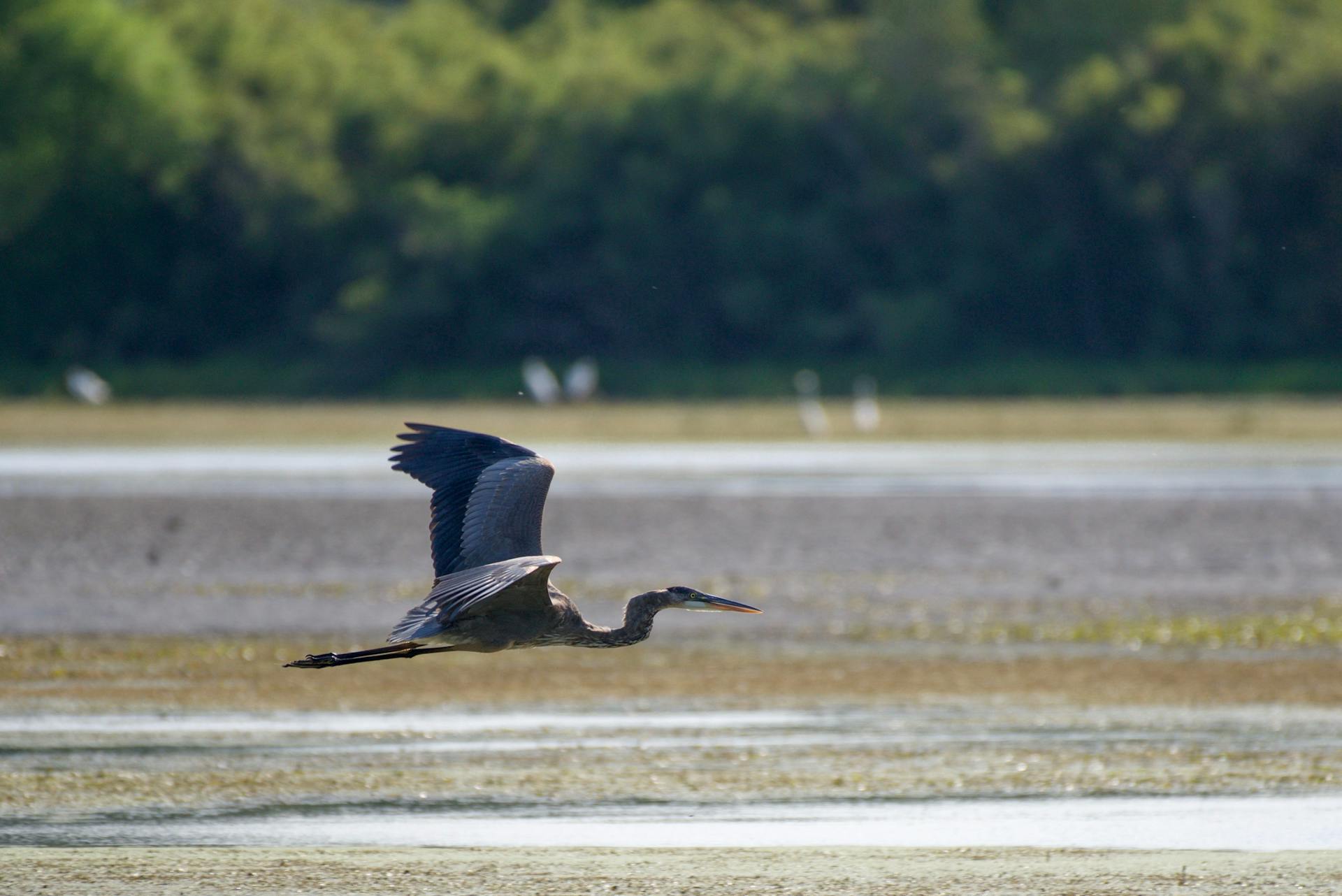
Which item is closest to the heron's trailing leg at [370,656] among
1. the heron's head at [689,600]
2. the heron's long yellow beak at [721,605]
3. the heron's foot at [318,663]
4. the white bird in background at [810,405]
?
the heron's foot at [318,663]

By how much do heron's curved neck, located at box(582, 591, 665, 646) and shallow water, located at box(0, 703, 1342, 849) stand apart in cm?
82

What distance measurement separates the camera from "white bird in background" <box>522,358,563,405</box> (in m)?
43.2

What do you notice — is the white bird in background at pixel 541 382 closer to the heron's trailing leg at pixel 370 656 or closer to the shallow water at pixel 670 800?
the shallow water at pixel 670 800

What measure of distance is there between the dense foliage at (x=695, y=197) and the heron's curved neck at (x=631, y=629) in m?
41.6

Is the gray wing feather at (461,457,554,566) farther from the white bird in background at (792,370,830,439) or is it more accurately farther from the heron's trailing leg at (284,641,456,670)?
the white bird in background at (792,370,830,439)

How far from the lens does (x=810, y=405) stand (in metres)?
36.6

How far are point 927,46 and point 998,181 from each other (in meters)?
4.80

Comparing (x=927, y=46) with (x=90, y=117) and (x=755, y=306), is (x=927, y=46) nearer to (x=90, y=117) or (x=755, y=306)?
(x=755, y=306)

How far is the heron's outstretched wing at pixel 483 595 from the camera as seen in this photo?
707cm

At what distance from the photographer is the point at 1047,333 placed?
2014 inches

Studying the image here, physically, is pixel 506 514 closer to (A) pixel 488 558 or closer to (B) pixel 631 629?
(A) pixel 488 558

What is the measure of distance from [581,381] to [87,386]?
1021 cm

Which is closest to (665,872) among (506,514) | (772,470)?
(506,514)

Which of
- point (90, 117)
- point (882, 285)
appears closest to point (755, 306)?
point (882, 285)
